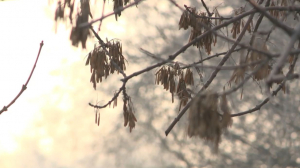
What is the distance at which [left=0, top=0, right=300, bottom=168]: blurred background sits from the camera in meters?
5.78

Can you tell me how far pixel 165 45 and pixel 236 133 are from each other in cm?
128

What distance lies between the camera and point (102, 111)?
6.09m

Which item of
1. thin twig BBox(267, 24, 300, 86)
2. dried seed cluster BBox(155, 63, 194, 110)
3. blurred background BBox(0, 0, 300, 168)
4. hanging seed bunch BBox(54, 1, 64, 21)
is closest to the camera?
thin twig BBox(267, 24, 300, 86)

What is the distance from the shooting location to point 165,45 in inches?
231

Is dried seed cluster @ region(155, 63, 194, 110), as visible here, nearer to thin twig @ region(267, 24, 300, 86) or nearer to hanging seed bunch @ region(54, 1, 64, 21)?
hanging seed bunch @ region(54, 1, 64, 21)

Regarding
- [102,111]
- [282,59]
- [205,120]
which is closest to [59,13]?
[205,120]

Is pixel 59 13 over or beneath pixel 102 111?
over

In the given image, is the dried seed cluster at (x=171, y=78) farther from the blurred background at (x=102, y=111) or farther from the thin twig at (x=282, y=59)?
the blurred background at (x=102, y=111)

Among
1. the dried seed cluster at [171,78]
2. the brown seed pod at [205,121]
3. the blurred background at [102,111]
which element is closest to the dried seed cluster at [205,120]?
the brown seed pod at [205,121]

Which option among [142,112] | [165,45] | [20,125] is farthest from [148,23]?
[20,125]

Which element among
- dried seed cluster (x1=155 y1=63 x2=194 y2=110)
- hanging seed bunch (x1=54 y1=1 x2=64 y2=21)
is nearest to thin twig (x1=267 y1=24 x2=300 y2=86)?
hanging seed bunch (x1=54 y1=1 x2=64 y2=21)

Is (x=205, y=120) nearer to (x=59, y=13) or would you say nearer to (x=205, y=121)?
(x=205, y=121)

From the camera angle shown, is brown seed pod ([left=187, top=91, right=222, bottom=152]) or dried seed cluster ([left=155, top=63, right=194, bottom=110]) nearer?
brown seed pod ([left=187, top=91, right=222, bottom=152])

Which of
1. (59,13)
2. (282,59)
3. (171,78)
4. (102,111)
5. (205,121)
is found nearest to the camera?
(282,59)
